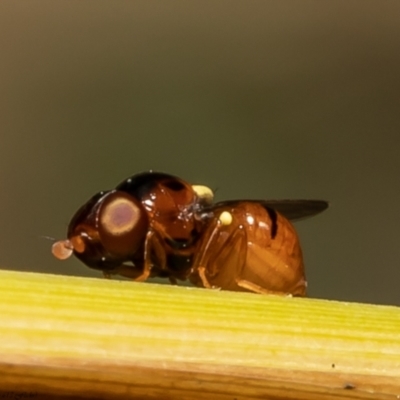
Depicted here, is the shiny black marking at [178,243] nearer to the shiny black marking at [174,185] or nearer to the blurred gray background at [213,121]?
the shiny black marking at [174,185]

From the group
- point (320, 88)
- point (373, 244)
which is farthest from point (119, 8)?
point (373, 244)

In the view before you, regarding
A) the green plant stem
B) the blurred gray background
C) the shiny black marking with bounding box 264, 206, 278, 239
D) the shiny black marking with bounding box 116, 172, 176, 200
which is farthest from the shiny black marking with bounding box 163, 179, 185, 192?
the blurred gray background

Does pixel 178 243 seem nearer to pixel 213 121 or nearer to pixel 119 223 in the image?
pixel 119 223

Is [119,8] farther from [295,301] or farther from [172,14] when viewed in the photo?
[295,301]

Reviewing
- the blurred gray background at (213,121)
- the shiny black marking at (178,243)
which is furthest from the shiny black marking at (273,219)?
the blurred gray background at (213,121)

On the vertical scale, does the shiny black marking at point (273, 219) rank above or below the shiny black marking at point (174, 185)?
below

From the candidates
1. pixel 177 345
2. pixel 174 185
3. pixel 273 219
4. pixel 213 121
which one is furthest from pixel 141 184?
pixel 213 121
